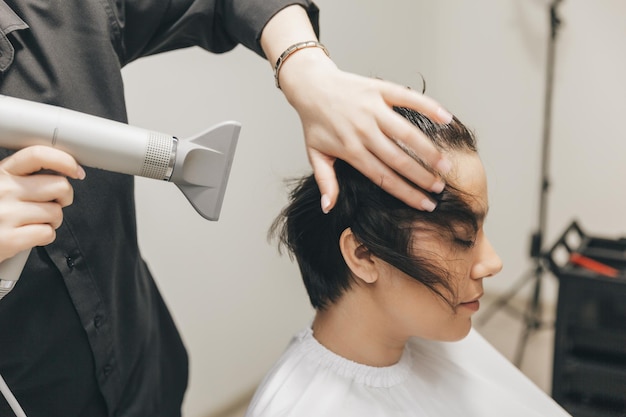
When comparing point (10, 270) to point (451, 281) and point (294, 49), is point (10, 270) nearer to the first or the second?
point (294, 49)

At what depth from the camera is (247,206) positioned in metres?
1.91

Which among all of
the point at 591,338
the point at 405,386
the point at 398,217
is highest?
the point at 398,217

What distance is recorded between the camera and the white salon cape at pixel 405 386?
37.9 inches

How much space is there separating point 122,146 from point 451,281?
521 millimetres

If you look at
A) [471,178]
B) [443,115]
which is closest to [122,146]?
[443,115]

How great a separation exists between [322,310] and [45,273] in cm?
46

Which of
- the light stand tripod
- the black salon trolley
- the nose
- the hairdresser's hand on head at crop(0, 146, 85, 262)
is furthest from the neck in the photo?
the light stand tripod

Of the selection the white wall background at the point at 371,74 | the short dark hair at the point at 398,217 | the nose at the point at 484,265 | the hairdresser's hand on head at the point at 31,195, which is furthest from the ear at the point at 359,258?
the white wall background at the point at 371,74

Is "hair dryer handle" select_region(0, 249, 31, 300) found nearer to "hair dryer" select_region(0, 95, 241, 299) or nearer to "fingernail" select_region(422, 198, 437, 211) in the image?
"hair dryer" select_region(0, 95, 241, 299)

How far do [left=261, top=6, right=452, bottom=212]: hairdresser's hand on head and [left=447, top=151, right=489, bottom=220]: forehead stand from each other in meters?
0.12

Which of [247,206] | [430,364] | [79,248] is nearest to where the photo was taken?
[79,248]

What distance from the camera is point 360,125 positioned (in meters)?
0.67

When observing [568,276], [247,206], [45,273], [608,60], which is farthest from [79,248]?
[608,60]

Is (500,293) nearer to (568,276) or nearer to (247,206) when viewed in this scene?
(568,276)
